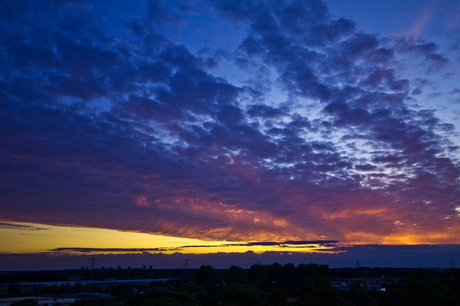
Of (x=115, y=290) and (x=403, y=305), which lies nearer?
(x=403, y=305)

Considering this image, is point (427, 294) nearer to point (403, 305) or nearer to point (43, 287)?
point (403, 305)

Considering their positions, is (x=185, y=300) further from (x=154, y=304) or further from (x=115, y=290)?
(x=115, y=290)

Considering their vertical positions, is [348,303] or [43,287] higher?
[348,303]

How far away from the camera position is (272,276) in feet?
394

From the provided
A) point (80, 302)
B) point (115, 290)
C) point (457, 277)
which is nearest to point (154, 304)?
point (80, 302)

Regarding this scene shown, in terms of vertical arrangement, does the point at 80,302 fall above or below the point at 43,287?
above

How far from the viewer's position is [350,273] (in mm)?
177625

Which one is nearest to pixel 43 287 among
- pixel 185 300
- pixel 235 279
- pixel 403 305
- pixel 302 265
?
pixel 235 279

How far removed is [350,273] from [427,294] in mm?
141357

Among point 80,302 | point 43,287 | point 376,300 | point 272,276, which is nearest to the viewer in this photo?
point 80,302

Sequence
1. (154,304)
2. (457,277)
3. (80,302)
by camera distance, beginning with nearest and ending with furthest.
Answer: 1. (154,304)
2. (80,302)
3. (457,277)

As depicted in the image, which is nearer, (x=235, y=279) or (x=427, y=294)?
(x=427, y=294)

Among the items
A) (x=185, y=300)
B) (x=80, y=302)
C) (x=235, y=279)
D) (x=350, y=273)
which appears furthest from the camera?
(x=350, y=273)

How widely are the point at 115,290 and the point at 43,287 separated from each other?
5092cm
